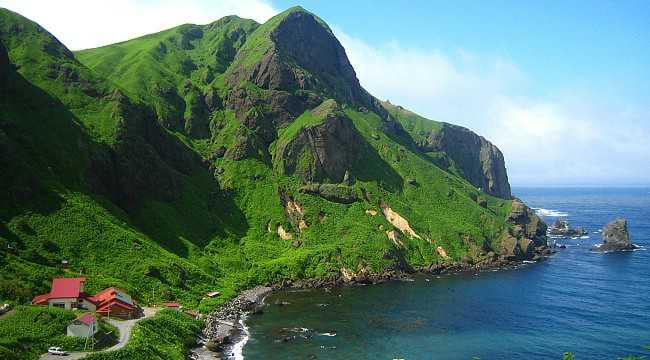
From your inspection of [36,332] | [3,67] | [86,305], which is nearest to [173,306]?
[86,305]

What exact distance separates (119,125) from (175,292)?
63984 mm

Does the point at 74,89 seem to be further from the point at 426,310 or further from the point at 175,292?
the point at 426,310

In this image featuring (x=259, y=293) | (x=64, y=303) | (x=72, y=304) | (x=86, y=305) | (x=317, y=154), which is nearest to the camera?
(x=64, y=303)

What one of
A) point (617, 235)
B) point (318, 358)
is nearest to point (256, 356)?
point (318, 358)

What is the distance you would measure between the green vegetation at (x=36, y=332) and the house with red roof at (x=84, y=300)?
15.8 ft

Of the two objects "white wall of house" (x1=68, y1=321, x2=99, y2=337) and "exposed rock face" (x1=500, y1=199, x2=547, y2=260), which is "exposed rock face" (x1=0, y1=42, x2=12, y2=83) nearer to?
"white wall of house" (x1=68, y1=321, x2=99, y2=337)

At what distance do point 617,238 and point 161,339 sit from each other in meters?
176

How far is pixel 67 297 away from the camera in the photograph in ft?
279

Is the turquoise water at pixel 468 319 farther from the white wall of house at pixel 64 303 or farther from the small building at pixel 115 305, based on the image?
the white wall of house at pixel 64 303

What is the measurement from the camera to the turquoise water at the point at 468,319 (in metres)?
90.0

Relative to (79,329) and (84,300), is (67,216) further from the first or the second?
(79,329)

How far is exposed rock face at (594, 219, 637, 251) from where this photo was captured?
188375 millimetres

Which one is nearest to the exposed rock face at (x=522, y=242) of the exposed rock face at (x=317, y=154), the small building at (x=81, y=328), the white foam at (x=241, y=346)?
the exposed rock face at (x=317, y=154)

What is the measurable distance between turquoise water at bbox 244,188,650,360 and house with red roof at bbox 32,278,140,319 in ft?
76.2
